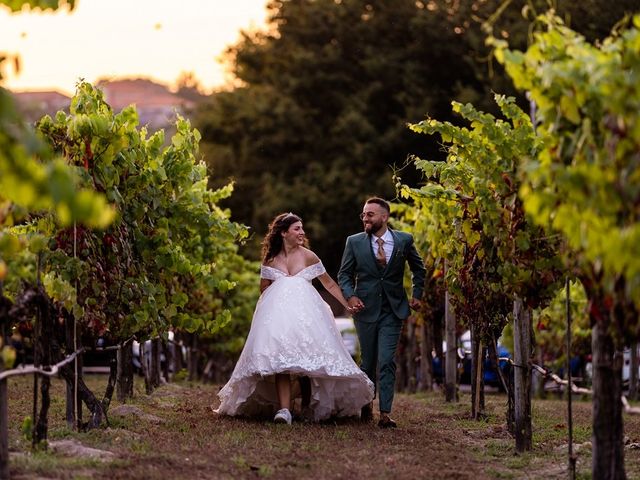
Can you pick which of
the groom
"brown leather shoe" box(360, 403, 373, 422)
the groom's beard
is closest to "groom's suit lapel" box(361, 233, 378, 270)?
the groom

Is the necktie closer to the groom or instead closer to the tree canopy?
the groom

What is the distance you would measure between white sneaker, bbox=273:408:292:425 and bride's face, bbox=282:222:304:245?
169cm

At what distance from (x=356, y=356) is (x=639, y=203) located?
22629 millimetres

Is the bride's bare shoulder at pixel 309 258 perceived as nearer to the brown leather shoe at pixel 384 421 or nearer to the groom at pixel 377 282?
the groom at pixel 377 282

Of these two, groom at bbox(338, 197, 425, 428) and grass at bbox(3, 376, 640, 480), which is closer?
grass at bbox(3, 376, 640, 480)

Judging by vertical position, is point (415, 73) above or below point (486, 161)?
above

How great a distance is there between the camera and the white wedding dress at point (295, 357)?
1148cm

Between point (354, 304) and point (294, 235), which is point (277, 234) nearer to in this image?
point (294, 235)

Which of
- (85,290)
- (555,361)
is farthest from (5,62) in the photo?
(555,361)

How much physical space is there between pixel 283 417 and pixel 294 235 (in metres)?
1.83

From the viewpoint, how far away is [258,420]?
1180 centimetres

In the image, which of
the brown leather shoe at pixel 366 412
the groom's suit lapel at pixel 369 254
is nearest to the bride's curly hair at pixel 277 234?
the groom's suit lapel at pixel 369 254

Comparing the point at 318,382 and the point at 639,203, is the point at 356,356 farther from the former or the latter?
the point at 639,203

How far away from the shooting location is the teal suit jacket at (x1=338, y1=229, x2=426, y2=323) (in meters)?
11.8
